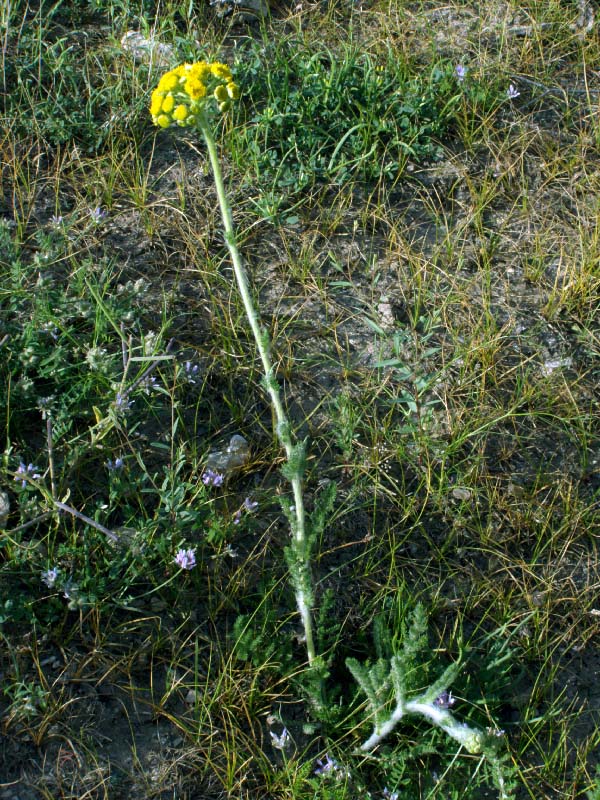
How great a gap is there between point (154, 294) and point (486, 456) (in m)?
1.29

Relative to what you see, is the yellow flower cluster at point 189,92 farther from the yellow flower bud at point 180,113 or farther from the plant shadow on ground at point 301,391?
the plant shadow on ground at point 301,391

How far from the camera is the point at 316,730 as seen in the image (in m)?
2.22

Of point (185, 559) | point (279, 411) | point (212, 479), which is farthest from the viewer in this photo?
point (212, 479)

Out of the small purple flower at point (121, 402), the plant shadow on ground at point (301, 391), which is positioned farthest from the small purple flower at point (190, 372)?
the small purple flower at point (121, 402)

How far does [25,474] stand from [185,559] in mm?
499

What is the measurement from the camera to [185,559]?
2262 mm

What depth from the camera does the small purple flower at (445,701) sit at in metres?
2.12

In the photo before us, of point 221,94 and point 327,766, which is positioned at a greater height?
point 221,94

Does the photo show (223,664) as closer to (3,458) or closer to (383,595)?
(383,595)

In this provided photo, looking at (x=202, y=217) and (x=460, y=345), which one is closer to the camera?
(x=460, y=345)

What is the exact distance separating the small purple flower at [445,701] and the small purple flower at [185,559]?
729 millimetres

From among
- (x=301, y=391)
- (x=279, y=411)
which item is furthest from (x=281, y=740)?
(x=301, y=391)

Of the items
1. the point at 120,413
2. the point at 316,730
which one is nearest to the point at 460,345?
the point at 120,413

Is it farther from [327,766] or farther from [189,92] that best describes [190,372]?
[327,766]
